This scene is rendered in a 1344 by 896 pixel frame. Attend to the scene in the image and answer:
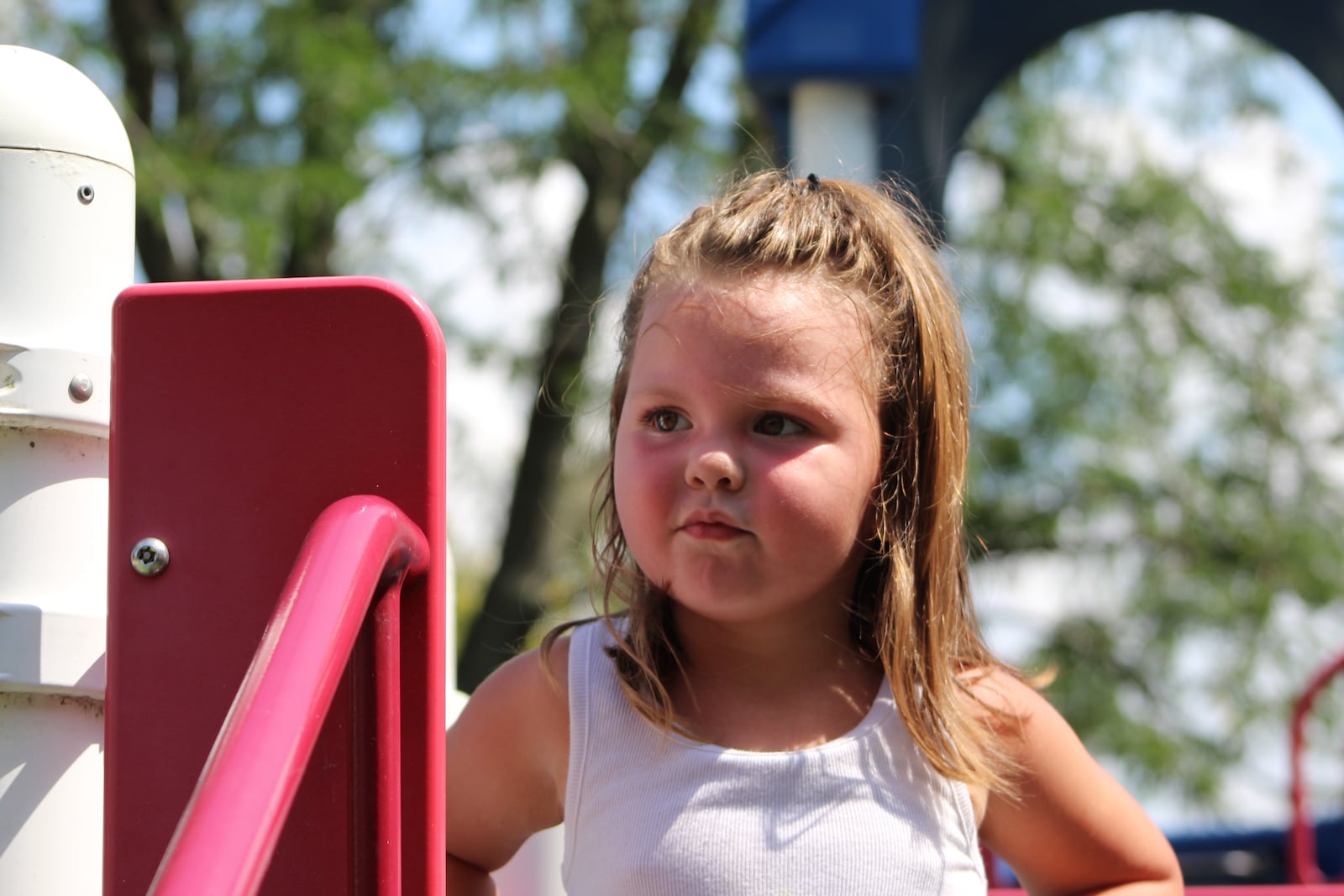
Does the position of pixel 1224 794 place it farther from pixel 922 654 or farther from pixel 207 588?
pixel 207 588

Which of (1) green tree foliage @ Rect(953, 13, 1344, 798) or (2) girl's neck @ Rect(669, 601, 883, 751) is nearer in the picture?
(2) girl's neck @ Rect(669, 601, 883, 751)

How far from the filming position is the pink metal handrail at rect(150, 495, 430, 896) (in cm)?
64

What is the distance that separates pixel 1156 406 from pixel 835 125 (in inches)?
215

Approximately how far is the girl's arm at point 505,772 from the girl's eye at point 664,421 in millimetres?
229

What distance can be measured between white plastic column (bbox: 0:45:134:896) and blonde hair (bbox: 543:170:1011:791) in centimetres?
39

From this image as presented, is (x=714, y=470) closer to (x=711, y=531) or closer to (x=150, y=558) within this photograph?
(x=711, y=531)

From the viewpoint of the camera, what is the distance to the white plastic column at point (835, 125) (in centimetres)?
284

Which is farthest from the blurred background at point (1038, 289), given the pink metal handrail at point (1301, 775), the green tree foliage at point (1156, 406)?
the pink metal handrail at point (1301, 775)

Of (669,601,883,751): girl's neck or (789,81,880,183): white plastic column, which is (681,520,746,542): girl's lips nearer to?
(669,601,883,751): girl's neck

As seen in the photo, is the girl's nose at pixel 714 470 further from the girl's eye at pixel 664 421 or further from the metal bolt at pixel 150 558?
the metal bolt at pixel 150 558

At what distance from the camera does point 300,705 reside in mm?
724

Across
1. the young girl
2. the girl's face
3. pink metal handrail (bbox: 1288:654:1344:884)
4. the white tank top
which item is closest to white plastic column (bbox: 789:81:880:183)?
pink metal handrail (bbox: 1288:654:1344:884)

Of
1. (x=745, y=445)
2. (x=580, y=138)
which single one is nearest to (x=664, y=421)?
(x=745, y=445)

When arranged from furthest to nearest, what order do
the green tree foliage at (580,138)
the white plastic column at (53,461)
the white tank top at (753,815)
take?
the green tree foliage at (580,138), the white tank top at (753,815), the white plastic column at (53,461)
